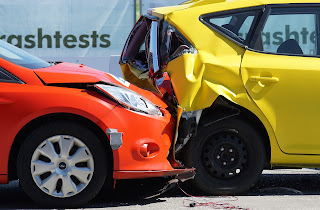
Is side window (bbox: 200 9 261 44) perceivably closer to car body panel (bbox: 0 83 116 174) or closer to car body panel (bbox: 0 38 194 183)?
car body panel (bbox: 0 38 194 183)

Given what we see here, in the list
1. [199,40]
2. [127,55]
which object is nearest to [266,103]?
[199,40]

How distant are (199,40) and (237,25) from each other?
1.21ft

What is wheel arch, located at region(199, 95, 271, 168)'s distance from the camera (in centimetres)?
696

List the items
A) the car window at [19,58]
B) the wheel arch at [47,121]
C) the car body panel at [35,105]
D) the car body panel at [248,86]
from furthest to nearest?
the car body panel at [248,86] < the car window at [19,58] < the wheel arch at [47,121] < the car body panel at [35,105]

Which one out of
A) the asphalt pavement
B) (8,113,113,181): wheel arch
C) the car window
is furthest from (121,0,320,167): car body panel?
the car window

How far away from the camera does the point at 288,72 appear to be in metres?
6.98

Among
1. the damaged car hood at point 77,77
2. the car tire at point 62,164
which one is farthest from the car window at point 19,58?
the car tire at point 62,164

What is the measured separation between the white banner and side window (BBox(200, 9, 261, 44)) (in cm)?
911

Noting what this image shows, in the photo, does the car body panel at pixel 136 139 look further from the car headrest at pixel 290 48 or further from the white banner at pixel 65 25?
the white banner at pixel 65 25

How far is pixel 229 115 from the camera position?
699 cm

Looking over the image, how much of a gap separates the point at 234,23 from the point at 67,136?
1.87m

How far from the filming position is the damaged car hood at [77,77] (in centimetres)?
644

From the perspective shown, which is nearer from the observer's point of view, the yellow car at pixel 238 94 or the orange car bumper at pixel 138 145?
the orange car bumper at pixel 138 145

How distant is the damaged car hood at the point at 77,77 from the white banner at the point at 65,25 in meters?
9.31
